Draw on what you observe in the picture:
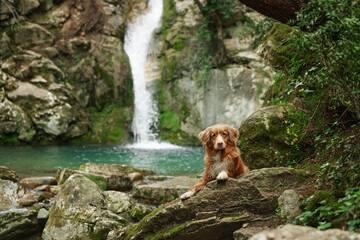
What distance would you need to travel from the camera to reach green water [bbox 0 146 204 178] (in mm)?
11498

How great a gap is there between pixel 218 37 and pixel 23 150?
13622 millimetres

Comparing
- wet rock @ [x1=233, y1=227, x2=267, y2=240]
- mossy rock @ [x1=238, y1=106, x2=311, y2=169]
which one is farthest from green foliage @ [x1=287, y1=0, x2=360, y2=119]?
mossy rock @ [x1=238, y1=106, x2=311, y2=169]

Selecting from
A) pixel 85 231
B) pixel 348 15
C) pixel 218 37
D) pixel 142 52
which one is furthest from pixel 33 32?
pixel 348 15

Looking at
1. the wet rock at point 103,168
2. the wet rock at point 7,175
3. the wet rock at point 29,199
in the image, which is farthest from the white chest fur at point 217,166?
the wet rock at point 7,175

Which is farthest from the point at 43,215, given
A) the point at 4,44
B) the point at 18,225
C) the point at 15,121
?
the point at 4,44

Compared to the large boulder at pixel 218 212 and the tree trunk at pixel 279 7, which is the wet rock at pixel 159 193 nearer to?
the large boulder at pixel 218 212

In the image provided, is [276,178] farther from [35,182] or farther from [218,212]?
[35,182]

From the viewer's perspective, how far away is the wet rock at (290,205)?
3.49 metres

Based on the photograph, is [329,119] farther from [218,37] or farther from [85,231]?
[218,37]

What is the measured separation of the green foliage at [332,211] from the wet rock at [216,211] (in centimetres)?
73

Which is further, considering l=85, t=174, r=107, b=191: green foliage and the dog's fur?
l=85, t=174, r=107, b=191: green foliage

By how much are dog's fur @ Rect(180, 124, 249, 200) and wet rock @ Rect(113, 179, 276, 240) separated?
0.72 feet

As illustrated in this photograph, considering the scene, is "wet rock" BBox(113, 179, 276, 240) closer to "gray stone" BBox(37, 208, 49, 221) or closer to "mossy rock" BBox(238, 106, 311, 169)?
"mossy rock" BBox(238, 106, 311, 169)

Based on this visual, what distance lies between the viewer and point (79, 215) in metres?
5.39
